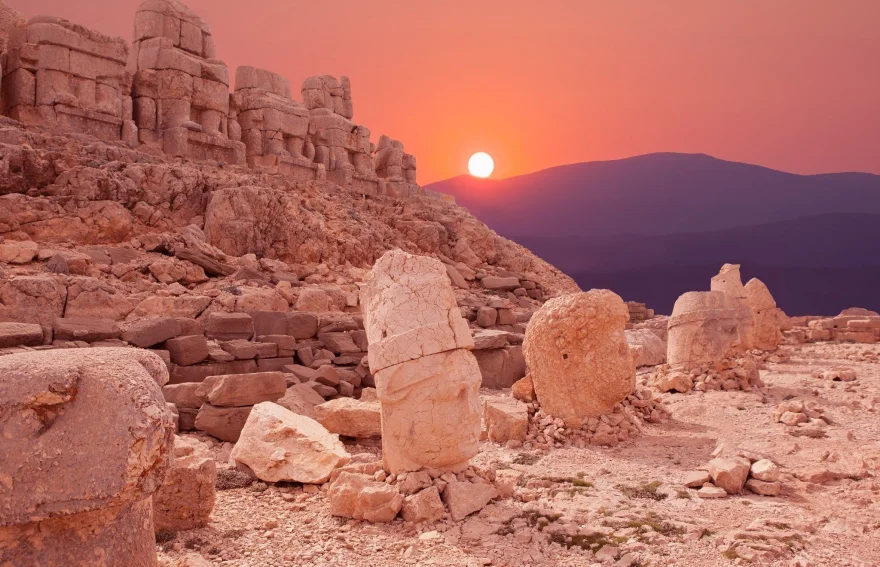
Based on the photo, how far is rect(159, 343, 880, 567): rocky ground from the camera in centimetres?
355

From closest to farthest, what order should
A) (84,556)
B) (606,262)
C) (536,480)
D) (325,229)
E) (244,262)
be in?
(84,556) < (536,480) < (244,262) < (325,229) < (606,262)

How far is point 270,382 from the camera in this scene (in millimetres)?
6324

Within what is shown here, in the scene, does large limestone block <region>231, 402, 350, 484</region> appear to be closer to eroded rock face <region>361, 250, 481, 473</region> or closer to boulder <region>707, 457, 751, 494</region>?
eroded rock face <region>361, 250, 481, 473</region>

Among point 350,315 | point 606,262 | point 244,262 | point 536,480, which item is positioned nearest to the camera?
point 536,480

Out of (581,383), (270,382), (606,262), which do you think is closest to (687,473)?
(581,383)

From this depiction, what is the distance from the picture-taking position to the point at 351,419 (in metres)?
6.18

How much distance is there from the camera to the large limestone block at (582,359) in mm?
6523

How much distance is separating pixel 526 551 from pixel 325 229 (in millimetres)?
12250

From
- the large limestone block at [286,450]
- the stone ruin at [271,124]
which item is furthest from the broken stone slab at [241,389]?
the stone ruin at [271,124]

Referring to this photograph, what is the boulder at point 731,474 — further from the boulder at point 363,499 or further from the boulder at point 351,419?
the boulder at point 351,419

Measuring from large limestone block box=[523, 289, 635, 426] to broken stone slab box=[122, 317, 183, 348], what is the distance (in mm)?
4518

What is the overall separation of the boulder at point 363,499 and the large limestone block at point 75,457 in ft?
6.45

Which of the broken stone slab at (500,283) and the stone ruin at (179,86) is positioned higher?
the stone ruin at (179,86)

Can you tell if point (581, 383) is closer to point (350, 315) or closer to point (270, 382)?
point (270, 382)
